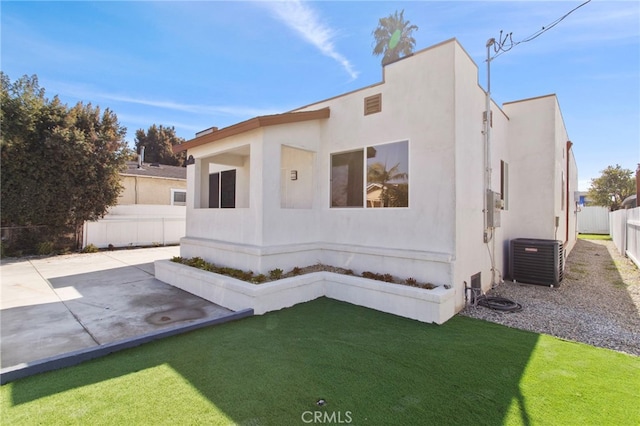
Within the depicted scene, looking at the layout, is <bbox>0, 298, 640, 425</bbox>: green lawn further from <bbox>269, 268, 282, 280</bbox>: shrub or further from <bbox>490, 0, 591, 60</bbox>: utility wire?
<bbox>490, 0, 591, 60</bbox>: utility wire

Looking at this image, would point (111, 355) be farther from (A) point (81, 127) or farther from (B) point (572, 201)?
(B) point (572, 201)

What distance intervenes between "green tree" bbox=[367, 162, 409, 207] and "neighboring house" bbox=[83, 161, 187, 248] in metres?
13.5

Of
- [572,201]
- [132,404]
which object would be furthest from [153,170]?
[572,201]

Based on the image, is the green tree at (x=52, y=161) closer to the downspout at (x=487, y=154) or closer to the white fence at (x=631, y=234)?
the downspout at (x=487, y=154)

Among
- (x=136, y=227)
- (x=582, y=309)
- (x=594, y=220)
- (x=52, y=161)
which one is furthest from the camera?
(x=594, y=220)

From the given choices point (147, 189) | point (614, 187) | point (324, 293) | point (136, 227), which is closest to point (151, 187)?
point (147, 189)

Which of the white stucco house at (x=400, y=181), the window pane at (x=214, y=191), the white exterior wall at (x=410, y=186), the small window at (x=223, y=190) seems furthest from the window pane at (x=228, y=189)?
the white stucco house at (x=400, y=181)

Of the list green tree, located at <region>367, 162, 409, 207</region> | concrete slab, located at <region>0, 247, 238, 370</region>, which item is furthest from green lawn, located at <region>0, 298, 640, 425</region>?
green tree, located at <region>367, 162, 409, 207</region>

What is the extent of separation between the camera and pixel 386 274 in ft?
20.3

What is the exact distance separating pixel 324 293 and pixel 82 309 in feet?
15.1

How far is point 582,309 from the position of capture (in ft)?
18.6

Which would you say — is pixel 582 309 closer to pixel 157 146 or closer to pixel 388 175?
pixel 388 175

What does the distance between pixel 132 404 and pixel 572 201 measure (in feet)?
60.9

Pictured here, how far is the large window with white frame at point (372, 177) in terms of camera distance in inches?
247
